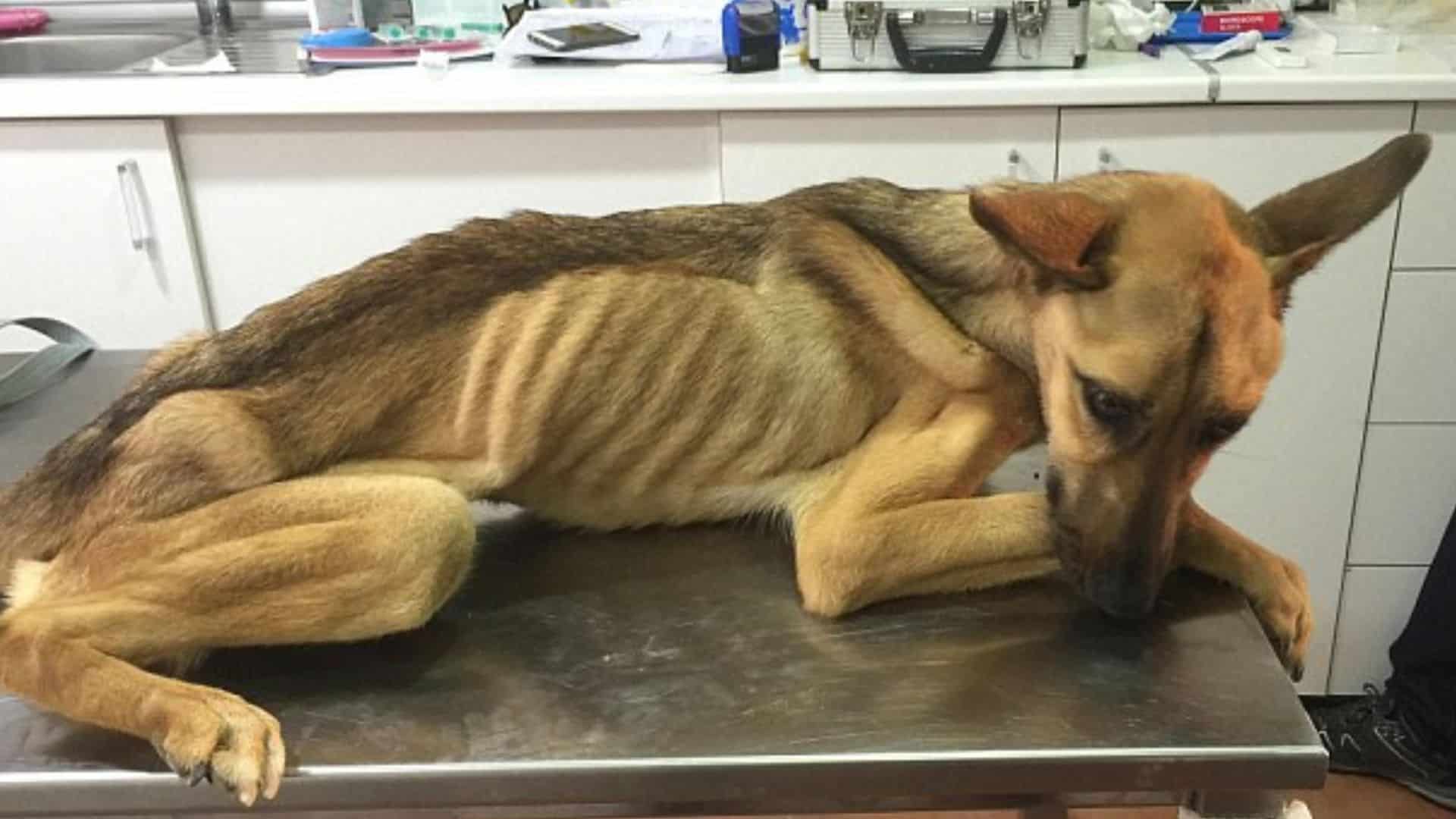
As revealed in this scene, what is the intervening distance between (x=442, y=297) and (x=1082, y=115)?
4.29 feet

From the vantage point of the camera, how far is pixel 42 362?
69.1 inches

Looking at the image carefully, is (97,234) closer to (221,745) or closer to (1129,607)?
(221,745)

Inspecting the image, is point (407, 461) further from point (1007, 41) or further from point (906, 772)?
point (1007, 41)

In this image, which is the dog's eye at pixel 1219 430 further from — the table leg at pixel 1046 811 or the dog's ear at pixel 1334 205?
the table leg at pixel 1046 811

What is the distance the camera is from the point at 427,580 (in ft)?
3.82

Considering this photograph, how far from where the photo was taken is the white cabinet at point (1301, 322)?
2215mm

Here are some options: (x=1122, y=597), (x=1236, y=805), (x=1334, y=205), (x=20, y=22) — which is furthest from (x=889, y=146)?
(x=20, y=22)

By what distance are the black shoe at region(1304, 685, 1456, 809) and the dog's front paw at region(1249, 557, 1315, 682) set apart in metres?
1.21

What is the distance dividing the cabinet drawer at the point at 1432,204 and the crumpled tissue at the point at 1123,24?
1.45ft

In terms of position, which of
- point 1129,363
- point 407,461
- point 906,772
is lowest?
point 906,772

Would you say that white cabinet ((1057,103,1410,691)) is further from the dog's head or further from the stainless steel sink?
the stainless steel sink

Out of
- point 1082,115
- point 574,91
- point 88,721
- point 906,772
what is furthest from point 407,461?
point 1082,115

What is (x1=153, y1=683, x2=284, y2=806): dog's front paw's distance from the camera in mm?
1044

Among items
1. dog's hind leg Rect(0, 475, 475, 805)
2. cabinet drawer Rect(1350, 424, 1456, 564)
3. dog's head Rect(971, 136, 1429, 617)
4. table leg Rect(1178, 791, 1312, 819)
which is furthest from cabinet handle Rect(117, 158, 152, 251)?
cabinet drawer Rect(1350, 424, 1456, 564)
